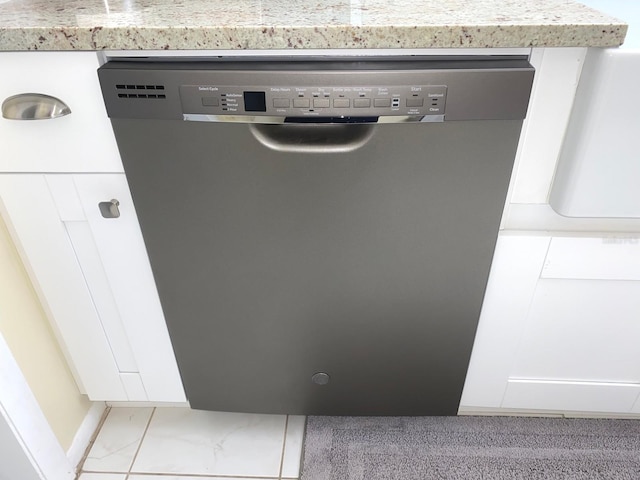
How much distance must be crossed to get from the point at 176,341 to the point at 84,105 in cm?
50

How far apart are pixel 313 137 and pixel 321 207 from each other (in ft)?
0.38

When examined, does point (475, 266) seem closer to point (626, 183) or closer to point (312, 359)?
point (626, 183)

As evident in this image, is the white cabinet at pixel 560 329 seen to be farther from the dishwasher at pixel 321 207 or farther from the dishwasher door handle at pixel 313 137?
the dishwasher door handle at pixel 313 137

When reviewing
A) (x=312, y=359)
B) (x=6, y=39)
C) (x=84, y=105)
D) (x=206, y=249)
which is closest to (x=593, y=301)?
(x=312, y=359)

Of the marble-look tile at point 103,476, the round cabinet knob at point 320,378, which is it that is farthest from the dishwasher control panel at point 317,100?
the marble-look tile at point 103,476

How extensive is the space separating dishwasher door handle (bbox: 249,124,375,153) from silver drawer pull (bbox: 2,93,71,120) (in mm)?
317

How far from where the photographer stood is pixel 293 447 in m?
1.19

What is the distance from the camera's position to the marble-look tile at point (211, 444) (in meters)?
1.16

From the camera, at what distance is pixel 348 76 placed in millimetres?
713

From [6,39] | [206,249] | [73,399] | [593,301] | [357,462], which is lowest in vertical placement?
[357,462]

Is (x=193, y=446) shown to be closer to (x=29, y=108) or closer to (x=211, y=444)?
(x=211, y=444)

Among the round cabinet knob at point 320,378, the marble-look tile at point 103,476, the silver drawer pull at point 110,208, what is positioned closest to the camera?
the silver drawer pull at point 110,208

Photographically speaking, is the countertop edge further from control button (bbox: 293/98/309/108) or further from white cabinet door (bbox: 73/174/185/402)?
white cabinet door (bbox: 73/174/185/402)

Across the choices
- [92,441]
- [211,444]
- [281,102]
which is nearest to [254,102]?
[281,102]
